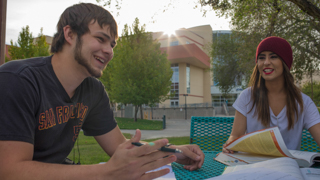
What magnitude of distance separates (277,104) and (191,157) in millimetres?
1183

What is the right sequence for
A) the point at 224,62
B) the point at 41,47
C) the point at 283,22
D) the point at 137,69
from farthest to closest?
the point at 224,62 < the point at 137,69 < the point at 41,47 < the point at 283,22

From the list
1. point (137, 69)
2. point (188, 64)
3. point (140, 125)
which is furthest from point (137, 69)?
point (188, 64)

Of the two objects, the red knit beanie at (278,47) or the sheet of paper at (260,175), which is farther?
the red knit beanie at (278,47)

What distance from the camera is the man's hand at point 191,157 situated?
1.46 m

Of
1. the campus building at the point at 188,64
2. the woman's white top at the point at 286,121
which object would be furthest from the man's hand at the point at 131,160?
the campus building at the point at 188,64

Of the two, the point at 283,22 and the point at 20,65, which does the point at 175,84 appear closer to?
the point at 283,22

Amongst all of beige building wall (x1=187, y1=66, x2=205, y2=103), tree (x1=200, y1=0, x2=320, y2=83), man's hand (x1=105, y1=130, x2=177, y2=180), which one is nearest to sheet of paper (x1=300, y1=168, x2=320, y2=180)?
man's hand (x1=105, y1=130, x2=177, y2=180)

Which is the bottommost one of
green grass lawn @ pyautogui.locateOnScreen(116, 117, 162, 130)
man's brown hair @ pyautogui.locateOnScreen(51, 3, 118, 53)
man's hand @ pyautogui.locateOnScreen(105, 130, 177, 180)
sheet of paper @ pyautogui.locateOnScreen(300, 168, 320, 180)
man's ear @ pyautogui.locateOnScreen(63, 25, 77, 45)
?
green grass lawn @ pyautogui.locateOnScreen(116, 117, 162, 130)

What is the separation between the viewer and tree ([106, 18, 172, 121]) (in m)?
22.1

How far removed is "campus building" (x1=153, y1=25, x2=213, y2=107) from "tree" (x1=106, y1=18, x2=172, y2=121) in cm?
1522

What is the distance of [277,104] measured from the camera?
7.17ft

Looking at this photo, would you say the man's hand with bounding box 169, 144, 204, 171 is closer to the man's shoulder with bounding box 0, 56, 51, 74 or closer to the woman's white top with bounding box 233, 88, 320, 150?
the woman's white top with bounding box 233, 88, 320, 150

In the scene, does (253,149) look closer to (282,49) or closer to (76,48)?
(282,49)

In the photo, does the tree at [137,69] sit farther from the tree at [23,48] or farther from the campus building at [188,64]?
the campus building at [188,64]
